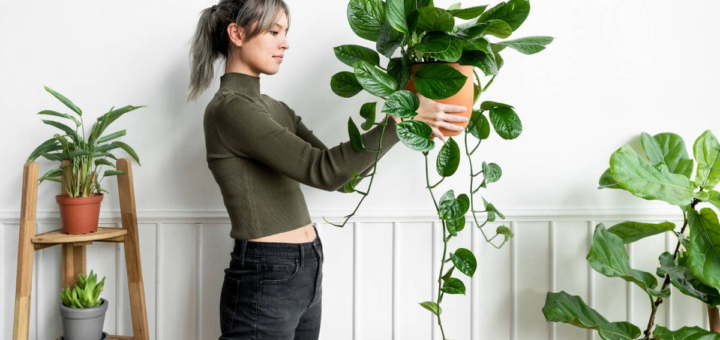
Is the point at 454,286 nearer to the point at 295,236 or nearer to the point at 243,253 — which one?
the point at 295,236

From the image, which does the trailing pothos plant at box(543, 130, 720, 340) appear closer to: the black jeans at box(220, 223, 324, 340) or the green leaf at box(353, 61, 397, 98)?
the green leaf at box(353, 61, 397, 98)

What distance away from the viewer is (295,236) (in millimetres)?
1282

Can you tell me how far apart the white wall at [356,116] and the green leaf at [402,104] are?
63cm

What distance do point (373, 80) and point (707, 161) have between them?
1.02 meters

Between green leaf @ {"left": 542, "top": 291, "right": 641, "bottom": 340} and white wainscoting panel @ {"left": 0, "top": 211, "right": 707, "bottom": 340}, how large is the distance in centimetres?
18

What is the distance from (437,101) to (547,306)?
2.41ft

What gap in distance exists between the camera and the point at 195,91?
1415 millimetres

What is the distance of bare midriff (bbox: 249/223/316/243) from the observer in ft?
4.08

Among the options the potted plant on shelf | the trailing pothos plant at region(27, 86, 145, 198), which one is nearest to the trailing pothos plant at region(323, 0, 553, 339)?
the trailing pothos plant at region(27, 86, 145, 198)

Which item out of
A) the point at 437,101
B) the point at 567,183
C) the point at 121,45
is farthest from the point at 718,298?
the point at 121,45

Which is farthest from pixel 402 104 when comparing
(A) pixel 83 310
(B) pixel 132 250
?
(A) pixel 83 310

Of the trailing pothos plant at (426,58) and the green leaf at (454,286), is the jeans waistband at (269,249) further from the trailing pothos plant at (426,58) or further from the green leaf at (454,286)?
the green leaf at (454,286)

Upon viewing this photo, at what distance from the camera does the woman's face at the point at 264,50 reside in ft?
4.19

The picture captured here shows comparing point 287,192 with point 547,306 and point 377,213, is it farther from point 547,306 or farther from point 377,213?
point 547,306
